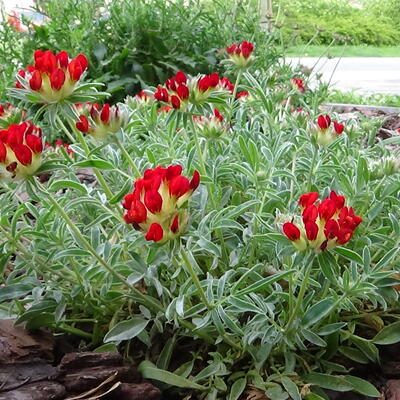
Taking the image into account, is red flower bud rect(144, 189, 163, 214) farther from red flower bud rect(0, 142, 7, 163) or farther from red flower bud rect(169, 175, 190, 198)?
red flower bud rect(0, 142, 7, 163)

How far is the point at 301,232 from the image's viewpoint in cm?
75

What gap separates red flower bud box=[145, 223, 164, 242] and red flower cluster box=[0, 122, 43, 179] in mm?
206

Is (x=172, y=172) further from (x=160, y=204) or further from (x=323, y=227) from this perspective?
(x=323, y=227)

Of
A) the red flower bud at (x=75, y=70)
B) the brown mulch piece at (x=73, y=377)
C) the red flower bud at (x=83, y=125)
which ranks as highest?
the red flower bud at (x=75, y=70)

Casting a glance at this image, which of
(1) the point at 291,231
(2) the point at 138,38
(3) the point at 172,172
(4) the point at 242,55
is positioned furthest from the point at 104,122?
(2) the point at 138,38

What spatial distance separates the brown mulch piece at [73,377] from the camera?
0.88 meters

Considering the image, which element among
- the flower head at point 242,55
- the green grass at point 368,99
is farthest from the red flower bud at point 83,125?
the green grass at point 368,99

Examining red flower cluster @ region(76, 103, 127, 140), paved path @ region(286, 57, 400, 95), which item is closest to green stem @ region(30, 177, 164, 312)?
red flower cluster @ region(76, 103, 127, 140)

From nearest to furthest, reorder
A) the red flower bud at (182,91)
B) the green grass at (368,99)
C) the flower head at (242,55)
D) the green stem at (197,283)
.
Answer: the green stem at (197,283) → the red flower bud at (182,91) → the flower head at (242,55) → the green grass at (368,99)

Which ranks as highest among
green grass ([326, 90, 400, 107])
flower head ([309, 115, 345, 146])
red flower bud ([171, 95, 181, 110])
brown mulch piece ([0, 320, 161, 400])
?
red flower bud ([171, 95, 181, 110])

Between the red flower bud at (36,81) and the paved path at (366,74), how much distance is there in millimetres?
3063

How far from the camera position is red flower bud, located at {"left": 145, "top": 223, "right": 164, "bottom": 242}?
2.34ft

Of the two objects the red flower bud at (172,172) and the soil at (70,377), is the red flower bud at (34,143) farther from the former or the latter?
the soil at (70,377)

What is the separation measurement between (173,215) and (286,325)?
27cm
